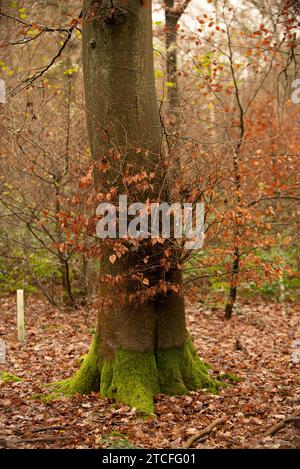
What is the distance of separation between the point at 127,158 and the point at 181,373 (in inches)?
107

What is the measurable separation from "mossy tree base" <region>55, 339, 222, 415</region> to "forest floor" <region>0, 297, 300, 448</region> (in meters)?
0.14

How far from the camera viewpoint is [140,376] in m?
6.39

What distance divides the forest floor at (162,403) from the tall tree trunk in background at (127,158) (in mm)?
265

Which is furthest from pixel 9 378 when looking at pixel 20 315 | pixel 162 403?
pixel 20 315

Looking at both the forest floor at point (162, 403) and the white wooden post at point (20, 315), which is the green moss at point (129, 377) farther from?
the white wooden post at point (20, 315)

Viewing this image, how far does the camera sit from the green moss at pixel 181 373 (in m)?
6.59

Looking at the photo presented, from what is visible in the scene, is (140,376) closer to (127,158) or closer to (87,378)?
(87,378)

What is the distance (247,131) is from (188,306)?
7.50 metres

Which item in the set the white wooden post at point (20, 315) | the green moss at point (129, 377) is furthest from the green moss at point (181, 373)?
the white wooden post at point (20, 315)

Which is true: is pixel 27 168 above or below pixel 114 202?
above

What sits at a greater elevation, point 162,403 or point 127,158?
point 127,158

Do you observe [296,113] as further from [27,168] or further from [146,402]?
[146,402]
